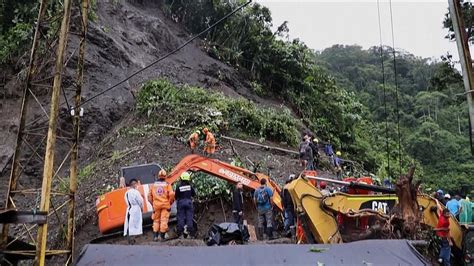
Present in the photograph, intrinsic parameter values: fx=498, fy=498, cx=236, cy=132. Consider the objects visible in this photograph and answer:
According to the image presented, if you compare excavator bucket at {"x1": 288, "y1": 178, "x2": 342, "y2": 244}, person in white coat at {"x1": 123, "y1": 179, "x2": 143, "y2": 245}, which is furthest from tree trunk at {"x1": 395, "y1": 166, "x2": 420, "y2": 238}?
person in white coat at {"x1": 123, "y1": 179, "x2": 143, "y2": 245}

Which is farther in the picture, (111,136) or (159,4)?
(159,4)

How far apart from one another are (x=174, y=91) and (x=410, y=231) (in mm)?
15687

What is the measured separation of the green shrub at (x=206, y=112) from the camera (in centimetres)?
2144

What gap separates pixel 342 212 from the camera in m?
10.2

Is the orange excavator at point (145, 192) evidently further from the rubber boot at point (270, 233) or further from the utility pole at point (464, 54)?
the utility pole at point (464, 54)

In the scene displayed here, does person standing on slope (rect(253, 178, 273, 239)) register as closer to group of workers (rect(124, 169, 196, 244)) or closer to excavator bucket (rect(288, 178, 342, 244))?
group of workers (rect(124, 169, 196, 244))

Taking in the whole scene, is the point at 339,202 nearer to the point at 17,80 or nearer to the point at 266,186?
the point at 266,186

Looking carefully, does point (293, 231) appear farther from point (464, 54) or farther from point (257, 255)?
point (464, 54)

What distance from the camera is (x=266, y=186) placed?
42.3ft

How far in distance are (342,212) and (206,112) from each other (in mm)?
12179

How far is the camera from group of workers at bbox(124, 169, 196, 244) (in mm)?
11719

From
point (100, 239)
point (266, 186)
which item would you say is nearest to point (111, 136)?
point (100, 239)

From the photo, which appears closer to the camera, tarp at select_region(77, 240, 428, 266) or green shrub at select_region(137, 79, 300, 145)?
tarp at select_region(77, 240, 428, 266)

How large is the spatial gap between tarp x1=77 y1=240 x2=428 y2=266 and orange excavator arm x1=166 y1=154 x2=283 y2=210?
508cm
